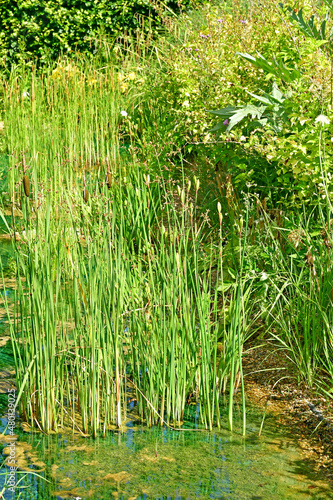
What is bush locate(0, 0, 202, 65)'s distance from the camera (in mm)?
9508

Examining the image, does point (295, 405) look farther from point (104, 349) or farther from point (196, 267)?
point (104, 349)

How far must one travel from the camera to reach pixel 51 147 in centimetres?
525

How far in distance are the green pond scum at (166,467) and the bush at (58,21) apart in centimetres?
813

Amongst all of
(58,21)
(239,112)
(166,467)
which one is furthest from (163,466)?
(58,21)

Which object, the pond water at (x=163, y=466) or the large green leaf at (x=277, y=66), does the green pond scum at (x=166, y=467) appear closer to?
the pond water at (x=163, y=466)

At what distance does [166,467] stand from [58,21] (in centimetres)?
870

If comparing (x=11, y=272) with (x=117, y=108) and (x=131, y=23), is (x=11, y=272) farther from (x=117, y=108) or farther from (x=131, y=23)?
(x=131, y=23)

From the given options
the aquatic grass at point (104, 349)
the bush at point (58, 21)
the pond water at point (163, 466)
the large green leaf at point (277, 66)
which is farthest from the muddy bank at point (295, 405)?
the bush at point (58, 21)

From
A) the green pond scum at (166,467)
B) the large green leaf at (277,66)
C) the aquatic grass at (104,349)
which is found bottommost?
the green pond scum at (166,467)

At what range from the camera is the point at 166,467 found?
231 cm

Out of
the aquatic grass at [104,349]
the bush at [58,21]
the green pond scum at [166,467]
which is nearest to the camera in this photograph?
the green pond scum at [166,467]

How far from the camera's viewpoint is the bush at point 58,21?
9508mm

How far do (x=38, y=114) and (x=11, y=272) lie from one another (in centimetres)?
236

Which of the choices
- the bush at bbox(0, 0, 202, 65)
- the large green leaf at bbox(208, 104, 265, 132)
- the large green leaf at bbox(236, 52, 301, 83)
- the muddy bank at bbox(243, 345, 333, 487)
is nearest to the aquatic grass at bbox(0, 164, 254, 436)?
the muddy bank at bbox(243, 345, 333, 487)
